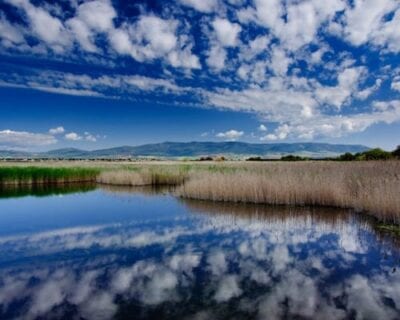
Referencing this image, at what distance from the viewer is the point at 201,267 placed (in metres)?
6.46

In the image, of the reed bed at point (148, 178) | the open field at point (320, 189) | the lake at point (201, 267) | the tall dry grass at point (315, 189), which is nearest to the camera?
the lake at point (201, 267)

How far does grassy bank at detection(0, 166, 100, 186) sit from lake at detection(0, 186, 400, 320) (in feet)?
47.8

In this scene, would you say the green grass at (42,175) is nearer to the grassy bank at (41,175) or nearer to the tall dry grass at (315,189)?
the grassy bank at (41,175)

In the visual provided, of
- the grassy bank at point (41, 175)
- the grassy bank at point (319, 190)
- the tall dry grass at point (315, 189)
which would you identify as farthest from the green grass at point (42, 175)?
the tall dry grass at point (315, 189)

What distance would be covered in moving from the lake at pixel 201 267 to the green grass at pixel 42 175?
14.6 metres

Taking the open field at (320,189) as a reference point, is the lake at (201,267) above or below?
below

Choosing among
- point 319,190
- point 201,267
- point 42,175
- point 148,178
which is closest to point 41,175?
point 42,175

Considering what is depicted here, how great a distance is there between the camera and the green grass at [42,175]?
25.1 m

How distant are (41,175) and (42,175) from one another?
2.8 inches

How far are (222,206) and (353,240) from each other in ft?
20.7

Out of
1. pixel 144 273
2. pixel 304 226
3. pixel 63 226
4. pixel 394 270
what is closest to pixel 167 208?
pixel 63 226

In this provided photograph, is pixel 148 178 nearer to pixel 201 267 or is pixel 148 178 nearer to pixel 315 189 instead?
pixel 315 189

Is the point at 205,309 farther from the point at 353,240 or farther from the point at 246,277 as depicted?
the point at 353,240

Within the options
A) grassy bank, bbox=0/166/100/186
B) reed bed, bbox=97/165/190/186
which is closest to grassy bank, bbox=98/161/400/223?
reed bed, bbox=97/165/190/186
